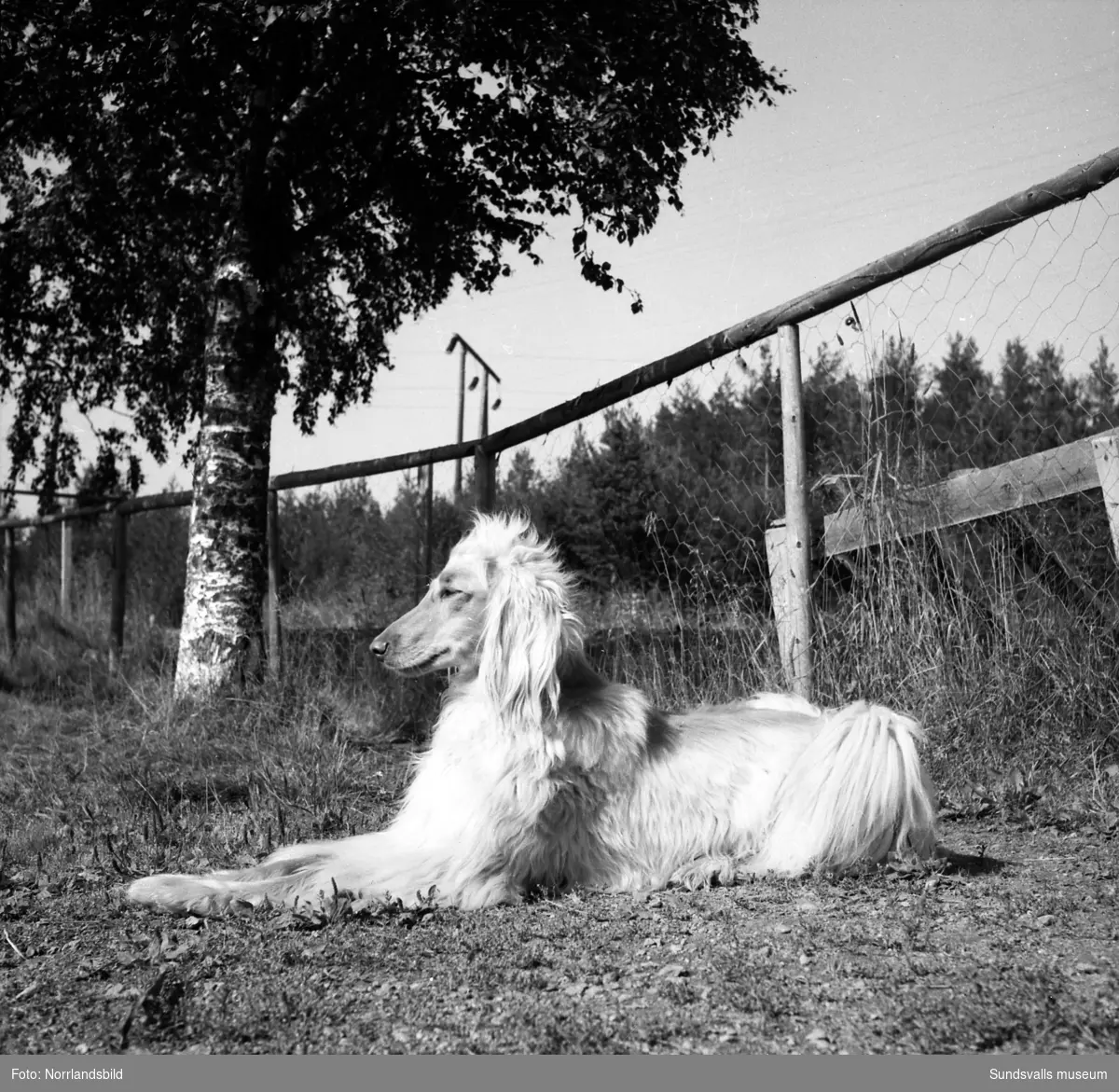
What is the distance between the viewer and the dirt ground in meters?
2.17

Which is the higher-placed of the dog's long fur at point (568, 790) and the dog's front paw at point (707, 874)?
the dog's long fur at point (568, 790)

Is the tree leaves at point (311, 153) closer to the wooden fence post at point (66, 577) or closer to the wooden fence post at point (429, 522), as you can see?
the wooden fence post at point (429, 522)

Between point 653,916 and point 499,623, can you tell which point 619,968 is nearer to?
point 653,916

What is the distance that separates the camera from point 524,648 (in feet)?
11.6

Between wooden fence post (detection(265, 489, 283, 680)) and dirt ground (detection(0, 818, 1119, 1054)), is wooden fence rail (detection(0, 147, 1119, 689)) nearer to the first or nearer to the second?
wooden fence post (detection(265, 489, 283, 680))

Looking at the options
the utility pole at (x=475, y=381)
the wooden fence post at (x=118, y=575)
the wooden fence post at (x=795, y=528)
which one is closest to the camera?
the wooden fence post at (x=795, y=528)

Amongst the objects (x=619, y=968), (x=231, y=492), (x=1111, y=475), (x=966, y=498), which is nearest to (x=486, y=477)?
(x=231, y=492)

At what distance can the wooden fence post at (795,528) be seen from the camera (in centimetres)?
459

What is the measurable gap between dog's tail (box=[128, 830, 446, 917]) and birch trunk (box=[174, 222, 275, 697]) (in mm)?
3447

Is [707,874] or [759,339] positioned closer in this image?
[707,874]

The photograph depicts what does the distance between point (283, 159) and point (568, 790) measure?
5294 millimetres

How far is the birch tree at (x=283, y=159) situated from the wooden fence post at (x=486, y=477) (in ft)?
4.25

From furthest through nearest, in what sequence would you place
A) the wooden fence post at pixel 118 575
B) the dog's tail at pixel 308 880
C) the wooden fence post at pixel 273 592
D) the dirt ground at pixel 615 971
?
1. the wooden fence post at pixel 118 575
2. the wooden fence post at pixel 273 592
3. the dog's tail at pixel 308 880
4. the dirt ground at pixel 615 971

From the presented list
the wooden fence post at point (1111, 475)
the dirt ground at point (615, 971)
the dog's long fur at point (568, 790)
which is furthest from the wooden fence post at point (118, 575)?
the wooden fence post at point (1111, 475)
